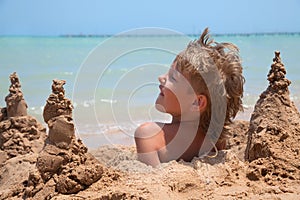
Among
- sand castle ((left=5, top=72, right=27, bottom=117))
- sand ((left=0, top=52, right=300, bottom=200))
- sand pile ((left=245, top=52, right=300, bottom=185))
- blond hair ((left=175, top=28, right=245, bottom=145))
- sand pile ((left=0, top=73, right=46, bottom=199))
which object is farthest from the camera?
sand castle ((left=5, top=72, right=27, bottom=117))

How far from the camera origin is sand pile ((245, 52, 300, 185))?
255cm

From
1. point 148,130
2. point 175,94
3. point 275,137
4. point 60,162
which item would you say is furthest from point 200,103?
point 60,162

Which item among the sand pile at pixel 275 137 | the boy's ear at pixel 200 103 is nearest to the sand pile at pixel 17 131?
the boy's ear at pixel 200 103

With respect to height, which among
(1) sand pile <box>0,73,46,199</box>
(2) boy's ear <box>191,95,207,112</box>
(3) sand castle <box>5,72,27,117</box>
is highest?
(2) boy's ear <box>191,95,207,112</box>

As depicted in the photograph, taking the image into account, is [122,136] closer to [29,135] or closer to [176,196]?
[29,135]

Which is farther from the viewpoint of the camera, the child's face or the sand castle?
the sand castle

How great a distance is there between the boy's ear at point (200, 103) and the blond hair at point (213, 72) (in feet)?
0.08

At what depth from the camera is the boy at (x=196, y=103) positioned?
8.81 feet

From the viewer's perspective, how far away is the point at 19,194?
102 inches

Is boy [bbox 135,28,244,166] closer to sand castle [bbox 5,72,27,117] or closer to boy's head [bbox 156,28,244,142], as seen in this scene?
boy's head [bbox 156,28,244,142]

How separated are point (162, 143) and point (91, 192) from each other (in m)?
0.58

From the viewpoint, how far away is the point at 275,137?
2881 mm

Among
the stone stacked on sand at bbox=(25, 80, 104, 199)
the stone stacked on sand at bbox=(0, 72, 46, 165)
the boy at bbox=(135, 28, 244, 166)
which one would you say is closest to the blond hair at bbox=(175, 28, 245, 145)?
the boy at bbox=(135, 28, 244, 166)

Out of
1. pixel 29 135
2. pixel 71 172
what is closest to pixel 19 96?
pixel 29 135
